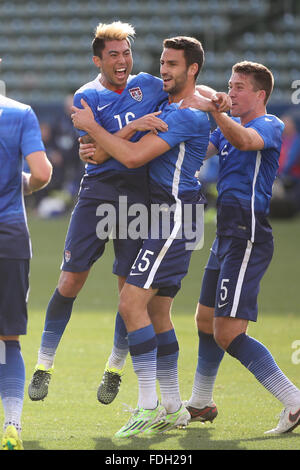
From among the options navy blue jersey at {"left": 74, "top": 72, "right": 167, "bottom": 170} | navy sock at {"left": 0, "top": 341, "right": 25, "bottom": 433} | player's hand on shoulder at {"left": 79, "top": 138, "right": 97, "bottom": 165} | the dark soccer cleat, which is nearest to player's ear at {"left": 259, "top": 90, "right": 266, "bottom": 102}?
navy blue jersey at {"left": 74, "top": 72, "right": 167, "bottom": 170}

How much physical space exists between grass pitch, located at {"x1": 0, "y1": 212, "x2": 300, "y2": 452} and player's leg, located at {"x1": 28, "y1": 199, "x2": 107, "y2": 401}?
0.79 feet

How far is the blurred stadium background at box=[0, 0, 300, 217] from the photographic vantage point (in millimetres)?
19750

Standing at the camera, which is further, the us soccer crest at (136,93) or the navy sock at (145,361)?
the us soccer crest at (136,93)

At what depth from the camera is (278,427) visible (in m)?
4.77

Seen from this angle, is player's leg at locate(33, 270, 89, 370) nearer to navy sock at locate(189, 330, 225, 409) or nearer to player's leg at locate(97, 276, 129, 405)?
player's leg at locate(97, 276, 129, 405)

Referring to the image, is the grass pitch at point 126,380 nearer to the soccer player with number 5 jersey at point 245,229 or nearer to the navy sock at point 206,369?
the navy sock at point 206,369

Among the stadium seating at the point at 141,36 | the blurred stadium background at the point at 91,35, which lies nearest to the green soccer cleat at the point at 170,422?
the blurred stadium background at the point at 91,35

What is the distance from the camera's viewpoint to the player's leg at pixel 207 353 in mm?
5176

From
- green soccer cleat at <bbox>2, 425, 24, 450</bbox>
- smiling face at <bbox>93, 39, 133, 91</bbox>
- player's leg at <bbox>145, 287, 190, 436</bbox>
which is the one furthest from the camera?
Result: smiling face at <bbox>93, 39, 133, 91</bbox>

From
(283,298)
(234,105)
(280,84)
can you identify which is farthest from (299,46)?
(234,105)

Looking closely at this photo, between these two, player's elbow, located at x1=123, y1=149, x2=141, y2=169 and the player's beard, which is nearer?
player's elbow, located at x1=123, y1=149, x2=141, y2=169

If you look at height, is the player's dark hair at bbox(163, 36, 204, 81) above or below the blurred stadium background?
above

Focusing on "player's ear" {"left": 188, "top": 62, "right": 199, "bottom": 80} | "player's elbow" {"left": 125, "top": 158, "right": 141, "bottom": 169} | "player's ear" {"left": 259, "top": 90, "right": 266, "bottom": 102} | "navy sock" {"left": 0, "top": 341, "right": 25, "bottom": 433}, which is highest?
"player's ear" {"left": 188, "top": 62, "right": 199, "bottom": 80}

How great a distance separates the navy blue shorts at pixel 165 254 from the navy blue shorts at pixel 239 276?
219 mm
